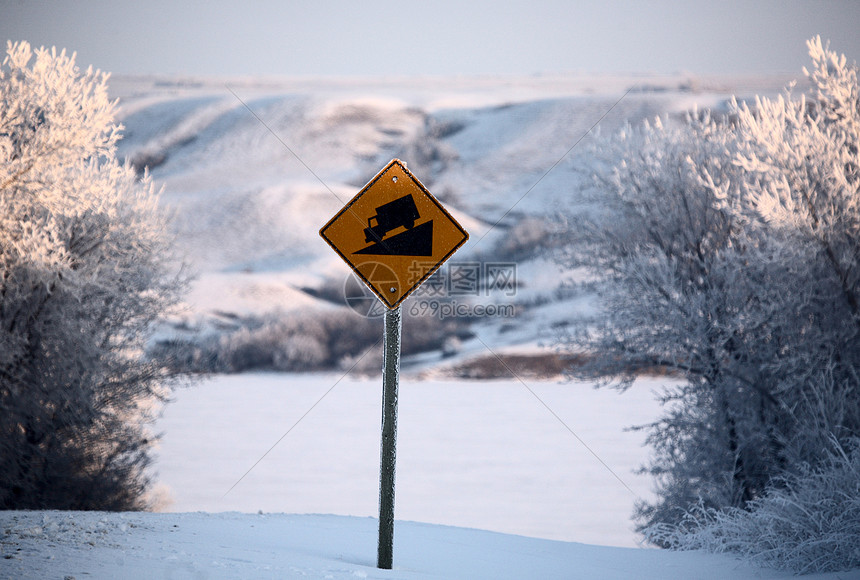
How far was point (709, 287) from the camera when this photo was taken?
1102cm

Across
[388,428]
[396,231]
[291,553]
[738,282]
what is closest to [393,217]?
[396,231]

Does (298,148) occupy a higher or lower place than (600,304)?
higher

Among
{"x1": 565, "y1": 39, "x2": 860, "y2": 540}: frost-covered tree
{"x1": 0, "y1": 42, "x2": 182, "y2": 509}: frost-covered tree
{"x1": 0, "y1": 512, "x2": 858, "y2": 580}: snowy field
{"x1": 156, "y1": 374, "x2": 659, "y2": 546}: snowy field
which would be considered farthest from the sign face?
{"x1": 156, "y1": 374, "x2": 659, "y2": 546}: snowy field

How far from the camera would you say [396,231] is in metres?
4.00

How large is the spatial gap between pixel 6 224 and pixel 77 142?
1.54m

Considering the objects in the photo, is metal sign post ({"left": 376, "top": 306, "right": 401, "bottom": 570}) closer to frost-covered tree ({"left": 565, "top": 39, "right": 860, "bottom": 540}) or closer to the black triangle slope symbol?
the black triangle slope symbol

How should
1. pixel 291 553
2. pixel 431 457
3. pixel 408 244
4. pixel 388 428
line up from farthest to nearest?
pixel 431 457, pixel 291 553, pixel 388 428, pixel 408 244

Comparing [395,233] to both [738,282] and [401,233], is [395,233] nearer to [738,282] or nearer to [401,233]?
[401,233]

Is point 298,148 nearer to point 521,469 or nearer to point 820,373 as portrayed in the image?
point 521,469

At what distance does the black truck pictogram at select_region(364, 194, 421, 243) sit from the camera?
4.00 m

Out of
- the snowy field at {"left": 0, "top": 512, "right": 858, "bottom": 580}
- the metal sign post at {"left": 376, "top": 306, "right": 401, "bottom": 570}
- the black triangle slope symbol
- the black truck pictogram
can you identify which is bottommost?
the snowy field at {"left": 0, "top": 512, "right": 858, "bottom": 580}

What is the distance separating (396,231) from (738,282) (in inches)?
311

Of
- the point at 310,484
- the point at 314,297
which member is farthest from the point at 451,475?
the point at 314,297

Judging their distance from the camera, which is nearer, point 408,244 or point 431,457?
point 408,244
